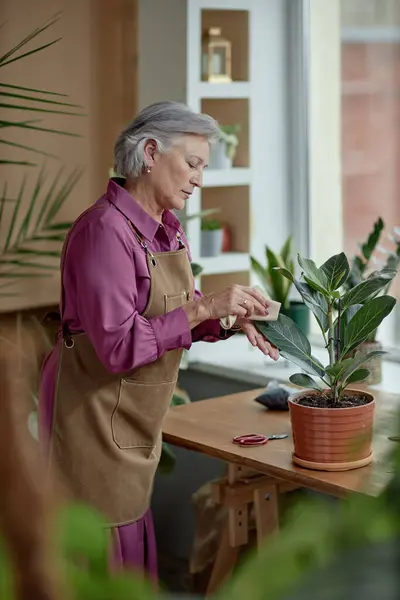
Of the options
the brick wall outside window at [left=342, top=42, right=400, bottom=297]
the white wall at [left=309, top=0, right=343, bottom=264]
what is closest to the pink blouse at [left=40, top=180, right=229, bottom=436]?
the brick wall outside window at [left=342, top=42, right=400, bottom=297]

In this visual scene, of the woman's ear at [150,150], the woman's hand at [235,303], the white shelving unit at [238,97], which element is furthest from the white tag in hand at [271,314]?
the white shelving unit at [238,97]

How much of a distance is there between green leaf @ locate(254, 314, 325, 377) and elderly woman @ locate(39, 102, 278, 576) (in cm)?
6

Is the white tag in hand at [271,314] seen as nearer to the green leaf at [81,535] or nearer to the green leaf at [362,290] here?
the green leaf at [362,290]

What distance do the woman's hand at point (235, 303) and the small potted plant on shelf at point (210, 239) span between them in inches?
57.8

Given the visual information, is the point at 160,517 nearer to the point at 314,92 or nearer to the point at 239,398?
the point at 239,398

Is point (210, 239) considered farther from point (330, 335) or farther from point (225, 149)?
point (330, 335)

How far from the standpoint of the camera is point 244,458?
2.68 meters

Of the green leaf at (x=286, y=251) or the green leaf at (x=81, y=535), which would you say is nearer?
the green leaf at (x=81, y=535)

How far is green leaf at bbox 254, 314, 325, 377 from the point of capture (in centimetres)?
257

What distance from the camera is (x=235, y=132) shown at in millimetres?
4152

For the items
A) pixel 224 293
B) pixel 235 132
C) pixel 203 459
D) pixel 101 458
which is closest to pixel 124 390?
pixel 101 458

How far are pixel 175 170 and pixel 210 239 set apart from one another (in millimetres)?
1411

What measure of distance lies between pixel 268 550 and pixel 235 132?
12.9 ft

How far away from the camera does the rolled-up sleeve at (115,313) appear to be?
249cm
